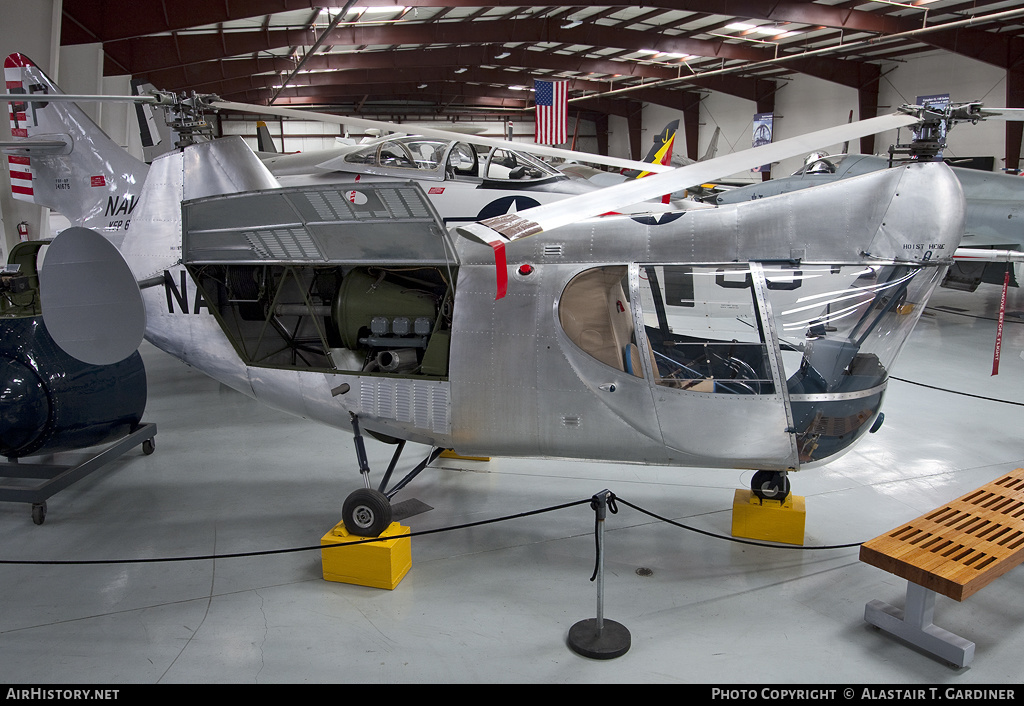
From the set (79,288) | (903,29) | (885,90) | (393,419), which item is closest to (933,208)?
(393,419)

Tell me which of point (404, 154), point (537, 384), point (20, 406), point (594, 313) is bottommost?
point (20, 406)

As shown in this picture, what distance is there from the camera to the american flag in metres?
19.0

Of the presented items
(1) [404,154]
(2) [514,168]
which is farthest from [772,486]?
(1) [404,154]

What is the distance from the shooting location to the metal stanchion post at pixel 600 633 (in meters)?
3.71

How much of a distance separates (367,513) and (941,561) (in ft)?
11.4

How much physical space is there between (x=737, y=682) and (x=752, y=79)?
107ft

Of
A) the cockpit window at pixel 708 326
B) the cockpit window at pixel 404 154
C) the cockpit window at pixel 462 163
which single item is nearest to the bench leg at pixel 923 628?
the cockpit window at pixel 708 326

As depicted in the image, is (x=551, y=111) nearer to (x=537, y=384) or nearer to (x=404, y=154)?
(x=404, y=154)

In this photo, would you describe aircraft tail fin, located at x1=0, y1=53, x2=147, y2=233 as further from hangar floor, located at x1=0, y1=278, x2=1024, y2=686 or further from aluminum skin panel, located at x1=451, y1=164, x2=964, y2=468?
aluminum skin panel, located at x1=451, y1=164, x2=964, y2=468

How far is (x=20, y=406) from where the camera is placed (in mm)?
5598

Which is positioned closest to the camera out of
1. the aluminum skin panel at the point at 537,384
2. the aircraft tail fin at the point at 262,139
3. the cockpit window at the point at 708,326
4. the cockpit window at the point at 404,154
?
the cockpit window at the point at 708,326

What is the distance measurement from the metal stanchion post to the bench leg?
4.88 feet

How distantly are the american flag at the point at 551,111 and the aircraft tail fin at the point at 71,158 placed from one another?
12.3 meters

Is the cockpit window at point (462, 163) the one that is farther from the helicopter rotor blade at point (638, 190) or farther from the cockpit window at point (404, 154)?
the helicopter rotor blade at point (638, 190)
